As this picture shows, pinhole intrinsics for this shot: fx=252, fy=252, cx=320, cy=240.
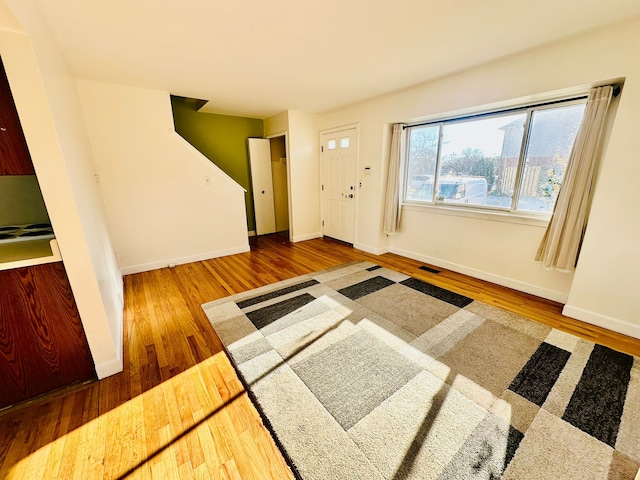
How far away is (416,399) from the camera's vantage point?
1.53 meters

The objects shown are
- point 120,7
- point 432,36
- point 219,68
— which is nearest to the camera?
point 120,7

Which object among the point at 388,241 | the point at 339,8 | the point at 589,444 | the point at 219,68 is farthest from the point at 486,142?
the point at 219,68

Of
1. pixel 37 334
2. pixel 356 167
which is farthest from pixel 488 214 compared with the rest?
pixel 37 334

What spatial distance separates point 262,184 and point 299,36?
11.3 ft

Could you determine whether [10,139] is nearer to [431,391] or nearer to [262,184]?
[431,391]

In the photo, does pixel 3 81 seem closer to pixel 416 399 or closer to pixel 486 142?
pixel 416 399

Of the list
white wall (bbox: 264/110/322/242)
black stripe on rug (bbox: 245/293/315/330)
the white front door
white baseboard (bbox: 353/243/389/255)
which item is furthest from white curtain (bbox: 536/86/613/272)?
white wall (bbox: 264/110/322/242)

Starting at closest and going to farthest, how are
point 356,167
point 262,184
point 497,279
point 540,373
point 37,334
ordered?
1. point 37,334
2. point 540,373
3. point 497,279
4. point 356,167
5. point 262,184

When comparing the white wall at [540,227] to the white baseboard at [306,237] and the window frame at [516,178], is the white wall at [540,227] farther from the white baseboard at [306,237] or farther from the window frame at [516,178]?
the white baseboard at [306,237]

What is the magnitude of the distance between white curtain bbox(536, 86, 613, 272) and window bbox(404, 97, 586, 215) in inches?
8.1

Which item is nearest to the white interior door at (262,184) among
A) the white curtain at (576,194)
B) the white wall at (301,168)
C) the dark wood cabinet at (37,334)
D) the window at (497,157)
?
the white wall at (301,168)

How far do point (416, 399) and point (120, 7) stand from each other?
125 inches

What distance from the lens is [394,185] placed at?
12.6 ft

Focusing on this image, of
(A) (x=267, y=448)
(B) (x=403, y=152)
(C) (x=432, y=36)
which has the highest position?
(C) (x=432, y=36)
